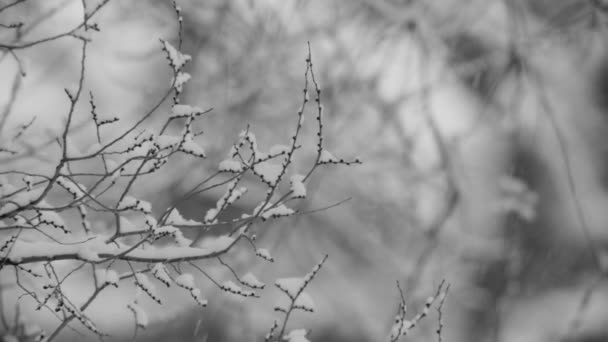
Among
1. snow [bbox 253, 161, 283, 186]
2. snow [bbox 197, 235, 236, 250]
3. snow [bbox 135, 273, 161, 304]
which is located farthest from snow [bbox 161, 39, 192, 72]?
snow [bbox 135, 273, 161, 304]

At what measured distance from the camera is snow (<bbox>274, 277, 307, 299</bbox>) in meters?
2.18

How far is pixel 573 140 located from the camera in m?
10.4

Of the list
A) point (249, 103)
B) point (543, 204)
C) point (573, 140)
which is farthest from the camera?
point (543, 204)

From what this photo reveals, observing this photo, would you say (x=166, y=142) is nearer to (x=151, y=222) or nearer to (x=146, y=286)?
(x=151, y=222)

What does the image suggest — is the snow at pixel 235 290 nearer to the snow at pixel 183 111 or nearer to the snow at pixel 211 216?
the snow at pixel 211 216

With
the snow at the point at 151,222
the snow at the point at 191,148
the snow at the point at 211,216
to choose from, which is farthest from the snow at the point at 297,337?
the snow at the point at 191,148

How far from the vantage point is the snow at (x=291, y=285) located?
218cm

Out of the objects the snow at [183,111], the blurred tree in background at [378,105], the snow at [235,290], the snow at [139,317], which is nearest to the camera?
the snow at [183,111]

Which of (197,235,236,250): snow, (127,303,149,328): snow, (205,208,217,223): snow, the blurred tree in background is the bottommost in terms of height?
(127,303,149,328): snow

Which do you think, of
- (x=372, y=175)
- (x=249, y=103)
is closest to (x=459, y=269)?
(x=372, y=175)

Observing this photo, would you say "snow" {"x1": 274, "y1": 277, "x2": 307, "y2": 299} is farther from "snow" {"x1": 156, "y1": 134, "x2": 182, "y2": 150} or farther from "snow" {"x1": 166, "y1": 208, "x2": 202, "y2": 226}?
"snow" {"x1": 156, "y1": 134, "x2": 182, "y2": 150}

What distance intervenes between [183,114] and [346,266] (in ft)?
29.7

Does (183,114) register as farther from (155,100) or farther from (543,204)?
(543,204)

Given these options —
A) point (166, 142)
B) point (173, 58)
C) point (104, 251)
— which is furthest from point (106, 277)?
point (173, 58)
